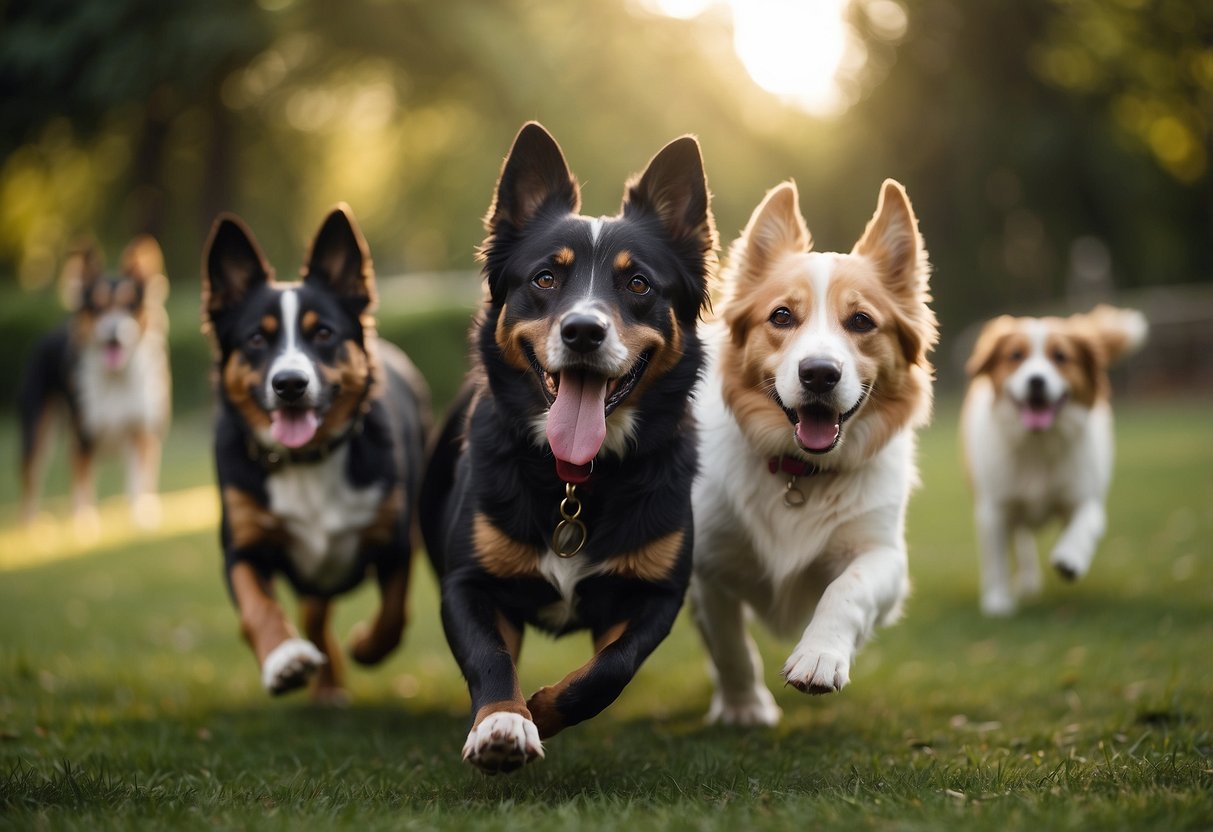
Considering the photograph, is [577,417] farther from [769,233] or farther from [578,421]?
[769,233]

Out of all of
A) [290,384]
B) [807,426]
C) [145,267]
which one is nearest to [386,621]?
[290,384]

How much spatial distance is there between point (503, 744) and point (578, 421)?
3.42 feet

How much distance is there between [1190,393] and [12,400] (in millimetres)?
22672

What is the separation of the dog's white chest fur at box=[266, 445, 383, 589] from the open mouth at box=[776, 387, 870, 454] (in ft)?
6.44

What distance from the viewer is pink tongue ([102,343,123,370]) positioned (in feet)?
38.2

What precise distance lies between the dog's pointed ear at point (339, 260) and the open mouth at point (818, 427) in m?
2.16

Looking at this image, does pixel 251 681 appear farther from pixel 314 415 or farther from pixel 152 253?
pixel 152 253

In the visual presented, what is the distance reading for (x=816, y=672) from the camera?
338 cm

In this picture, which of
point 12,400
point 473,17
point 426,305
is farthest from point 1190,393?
point 12,400

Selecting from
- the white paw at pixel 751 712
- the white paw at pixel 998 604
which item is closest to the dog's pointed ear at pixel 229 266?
the white paw at pixel 751 712

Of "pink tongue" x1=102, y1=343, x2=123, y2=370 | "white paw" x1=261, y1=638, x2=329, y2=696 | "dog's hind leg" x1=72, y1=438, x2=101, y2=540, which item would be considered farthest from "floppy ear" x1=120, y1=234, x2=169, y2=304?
"white paw" x1=261, y1=638, x2=329, y2=696

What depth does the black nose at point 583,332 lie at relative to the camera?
11.2 feet

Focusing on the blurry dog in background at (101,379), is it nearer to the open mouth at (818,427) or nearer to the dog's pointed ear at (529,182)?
the dog's pointed ear at (529,182)

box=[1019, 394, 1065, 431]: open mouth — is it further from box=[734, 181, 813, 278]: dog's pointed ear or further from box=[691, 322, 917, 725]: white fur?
box=[734, 181, 813, 278]: dog's pointed ear
